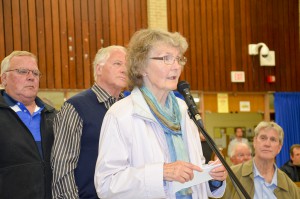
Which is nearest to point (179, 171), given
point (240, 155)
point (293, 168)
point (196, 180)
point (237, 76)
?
point (196, 180)

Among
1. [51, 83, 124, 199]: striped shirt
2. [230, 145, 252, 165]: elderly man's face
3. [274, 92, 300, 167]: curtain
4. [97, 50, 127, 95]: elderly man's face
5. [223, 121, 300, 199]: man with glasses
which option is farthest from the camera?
[274, 92, 300, 167]: curtain

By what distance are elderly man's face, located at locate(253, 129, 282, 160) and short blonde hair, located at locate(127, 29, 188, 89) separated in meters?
2.24

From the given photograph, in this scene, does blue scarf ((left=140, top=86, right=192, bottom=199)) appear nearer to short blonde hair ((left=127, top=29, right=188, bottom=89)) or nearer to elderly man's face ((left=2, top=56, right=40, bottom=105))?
short blonde hair ((left=127, top=29, right=188, bottom=89))

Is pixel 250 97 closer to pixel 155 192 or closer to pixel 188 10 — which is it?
pixel 188 10

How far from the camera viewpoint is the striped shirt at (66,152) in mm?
3324

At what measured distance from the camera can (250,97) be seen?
490 inches

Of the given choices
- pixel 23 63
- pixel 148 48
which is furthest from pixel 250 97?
pixel 148 48

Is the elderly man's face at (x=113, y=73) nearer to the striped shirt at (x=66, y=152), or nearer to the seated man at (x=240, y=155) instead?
the striped shirt at (x=66, y=152)

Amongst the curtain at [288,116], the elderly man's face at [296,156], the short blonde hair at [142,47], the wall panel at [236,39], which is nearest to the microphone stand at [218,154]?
the short blonde hair at [142,47]

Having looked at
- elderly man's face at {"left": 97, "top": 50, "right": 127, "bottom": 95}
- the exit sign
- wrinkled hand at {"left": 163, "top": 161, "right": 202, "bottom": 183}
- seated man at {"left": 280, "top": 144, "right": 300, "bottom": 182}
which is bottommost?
seated man at {"left": 280, "top": 144, "right": 300, "bottom": 182}

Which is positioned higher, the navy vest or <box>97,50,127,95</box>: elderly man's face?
<box>97,50,127,95</box>: elderly man's face

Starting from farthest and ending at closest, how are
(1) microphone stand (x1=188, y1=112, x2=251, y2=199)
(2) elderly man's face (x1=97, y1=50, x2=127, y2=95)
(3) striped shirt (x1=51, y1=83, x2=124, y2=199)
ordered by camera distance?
(2) elderly man's face (x1=97, y1=50, x2=127, y2=95), (3) striped shirt (x1=51, y1=83, x2=124, y2=199), (1) microphone stand (x1=188, y1=112, x2=251, y2=199)

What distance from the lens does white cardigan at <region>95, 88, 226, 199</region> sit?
248cm

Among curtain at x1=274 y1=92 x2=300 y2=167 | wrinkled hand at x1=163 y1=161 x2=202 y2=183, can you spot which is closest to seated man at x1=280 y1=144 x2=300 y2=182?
curtain at x1=274 y1=92 x2=300 y2=167
